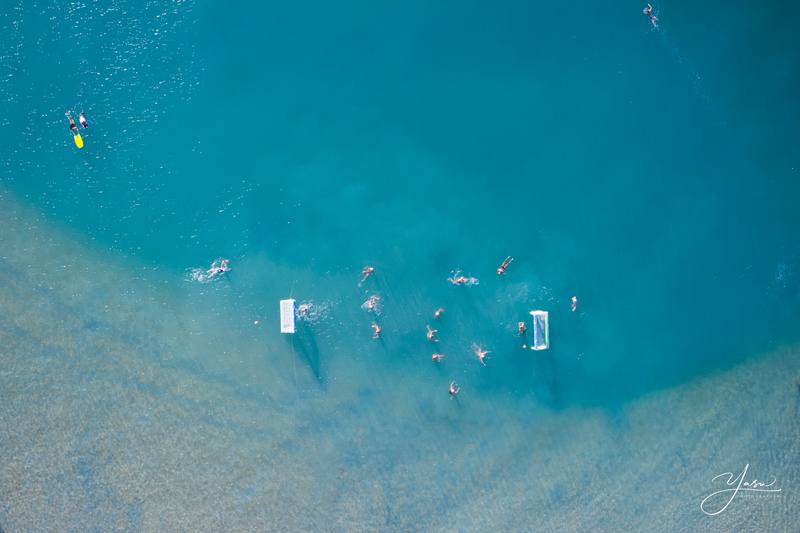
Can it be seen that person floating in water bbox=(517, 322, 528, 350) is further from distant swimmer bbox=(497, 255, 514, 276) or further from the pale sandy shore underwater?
the pale sandy shore underwater

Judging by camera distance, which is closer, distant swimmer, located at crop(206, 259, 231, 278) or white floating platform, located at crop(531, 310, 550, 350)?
white floating platform, located at crop(531, 310, 550, 350)

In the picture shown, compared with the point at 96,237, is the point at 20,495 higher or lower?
lower

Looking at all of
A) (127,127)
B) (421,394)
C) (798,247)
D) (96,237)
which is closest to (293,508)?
(421,394)

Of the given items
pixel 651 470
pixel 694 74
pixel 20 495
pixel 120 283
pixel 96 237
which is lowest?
pixel 651 470

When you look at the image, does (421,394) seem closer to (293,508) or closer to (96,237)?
(293,508)

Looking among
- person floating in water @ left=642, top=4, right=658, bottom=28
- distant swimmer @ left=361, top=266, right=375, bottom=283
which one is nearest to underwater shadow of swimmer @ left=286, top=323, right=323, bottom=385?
distant swimmer @ left=361, top=266, right=375, bottom=283

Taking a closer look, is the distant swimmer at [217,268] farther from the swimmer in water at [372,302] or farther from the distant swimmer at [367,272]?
the swimmer in water at [372,302]
